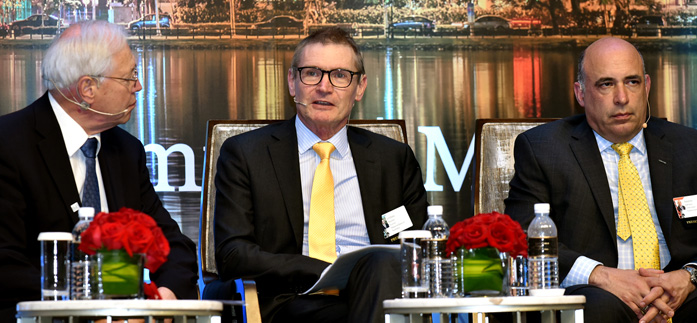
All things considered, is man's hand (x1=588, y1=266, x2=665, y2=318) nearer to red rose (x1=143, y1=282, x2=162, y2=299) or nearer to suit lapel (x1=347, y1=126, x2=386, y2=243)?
suit lapel (x1=347, y1=126, x2=386, y2=243)

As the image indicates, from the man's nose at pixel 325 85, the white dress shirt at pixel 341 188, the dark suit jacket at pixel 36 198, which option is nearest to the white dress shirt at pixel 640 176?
the white dress shirt at pixel 341 188

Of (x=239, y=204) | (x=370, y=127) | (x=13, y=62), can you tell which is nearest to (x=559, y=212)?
(x=370, y=127)

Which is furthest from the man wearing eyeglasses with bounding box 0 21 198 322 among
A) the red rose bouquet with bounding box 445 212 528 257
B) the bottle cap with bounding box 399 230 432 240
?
the red rose bouquet with bounding box 445 212 528 257

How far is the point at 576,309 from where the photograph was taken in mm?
2605

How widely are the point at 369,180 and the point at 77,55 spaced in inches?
48.9

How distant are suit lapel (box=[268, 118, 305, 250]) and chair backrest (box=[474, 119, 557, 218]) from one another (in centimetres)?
87

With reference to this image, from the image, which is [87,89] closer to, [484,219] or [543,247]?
[484,219]

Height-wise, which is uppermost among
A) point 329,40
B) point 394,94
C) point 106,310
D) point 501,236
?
point 329,40

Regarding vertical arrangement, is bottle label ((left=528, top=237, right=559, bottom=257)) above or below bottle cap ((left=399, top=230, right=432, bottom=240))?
below

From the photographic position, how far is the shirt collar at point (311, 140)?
153 inches

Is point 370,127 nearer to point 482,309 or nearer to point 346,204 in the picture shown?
point 346,204

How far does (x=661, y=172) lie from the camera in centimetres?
373

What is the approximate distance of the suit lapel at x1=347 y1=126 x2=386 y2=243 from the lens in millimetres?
3783

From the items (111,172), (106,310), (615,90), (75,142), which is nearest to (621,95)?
(615,90)
